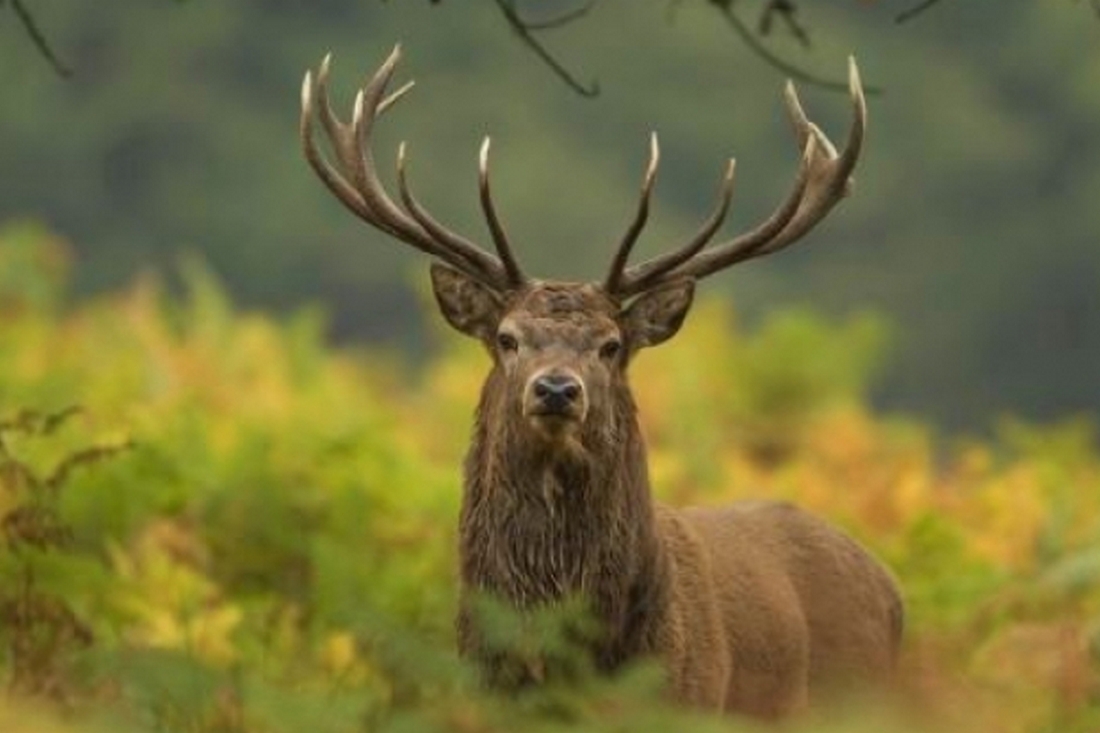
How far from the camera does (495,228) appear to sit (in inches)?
445

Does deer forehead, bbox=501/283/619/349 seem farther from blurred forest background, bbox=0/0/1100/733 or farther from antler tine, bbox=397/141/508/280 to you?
blurred forest background, bbox=0/0/1100/733

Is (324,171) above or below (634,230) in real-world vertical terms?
above

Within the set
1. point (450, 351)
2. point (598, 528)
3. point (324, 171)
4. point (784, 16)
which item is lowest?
point (450, 351)

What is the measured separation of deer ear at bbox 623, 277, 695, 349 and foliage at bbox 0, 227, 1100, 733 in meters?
0.88

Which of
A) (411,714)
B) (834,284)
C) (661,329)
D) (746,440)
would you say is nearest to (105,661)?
(411,714)

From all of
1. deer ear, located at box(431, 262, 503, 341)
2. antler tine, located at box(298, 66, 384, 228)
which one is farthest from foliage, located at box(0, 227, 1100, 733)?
antler tine, located at box(298, 66, 384, 228)

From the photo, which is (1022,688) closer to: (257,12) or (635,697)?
(635,697)

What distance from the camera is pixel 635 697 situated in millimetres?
8992

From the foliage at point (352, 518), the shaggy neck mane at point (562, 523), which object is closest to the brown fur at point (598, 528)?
the shaggy neck mane at point (562, 523)

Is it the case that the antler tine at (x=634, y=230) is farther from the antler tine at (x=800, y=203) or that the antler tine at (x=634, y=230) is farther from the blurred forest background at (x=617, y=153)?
the blurred forest background at (x=617, y=153)

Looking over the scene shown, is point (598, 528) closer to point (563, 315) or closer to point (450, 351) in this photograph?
point (563, 315)

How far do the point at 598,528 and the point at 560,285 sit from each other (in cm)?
63

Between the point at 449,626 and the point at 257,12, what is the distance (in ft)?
93.4

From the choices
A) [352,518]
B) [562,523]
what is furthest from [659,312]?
[352,518]
